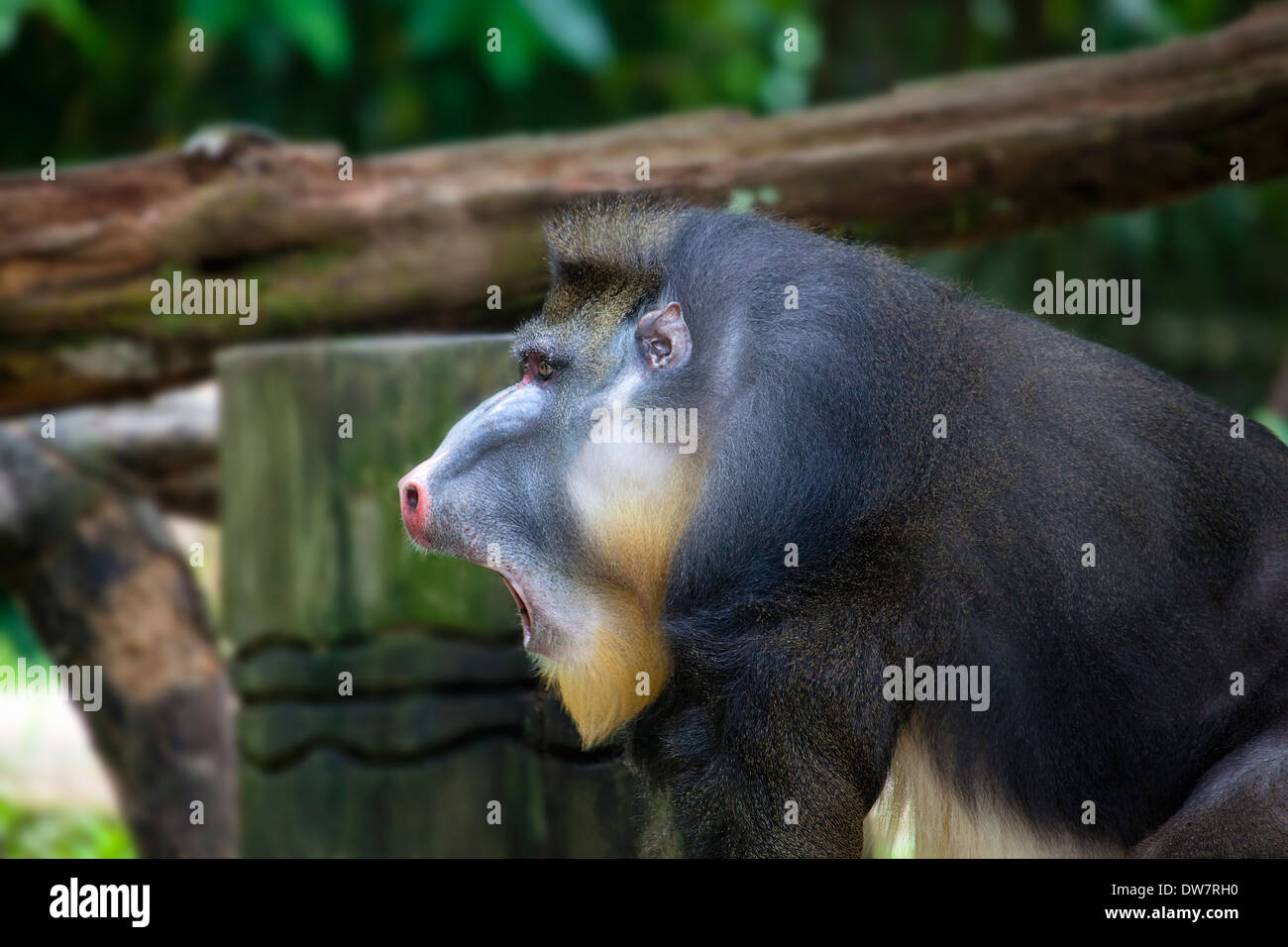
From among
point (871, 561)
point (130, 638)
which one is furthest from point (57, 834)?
point (871, 561)

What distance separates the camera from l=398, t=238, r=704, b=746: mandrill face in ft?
9.21

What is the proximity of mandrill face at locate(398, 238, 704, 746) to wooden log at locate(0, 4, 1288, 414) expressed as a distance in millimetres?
1781

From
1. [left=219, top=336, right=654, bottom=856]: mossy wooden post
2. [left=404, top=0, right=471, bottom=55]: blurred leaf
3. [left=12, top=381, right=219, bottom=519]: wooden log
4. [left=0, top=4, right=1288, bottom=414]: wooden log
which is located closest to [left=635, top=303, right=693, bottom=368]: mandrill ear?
[left=219, top=336, right=654, bottom=856]: mossy wooden post

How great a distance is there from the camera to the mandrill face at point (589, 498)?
2807 millimetres

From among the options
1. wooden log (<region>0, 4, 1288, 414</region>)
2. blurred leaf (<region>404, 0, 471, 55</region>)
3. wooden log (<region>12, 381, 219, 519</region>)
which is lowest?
wooden log (<region>12, 381, 219, 519</region>)

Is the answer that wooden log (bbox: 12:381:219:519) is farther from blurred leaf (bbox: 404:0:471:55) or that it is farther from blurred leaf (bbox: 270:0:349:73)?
blurred leaf (bbox: 404:0:471:55)

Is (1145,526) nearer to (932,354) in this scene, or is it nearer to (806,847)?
(932,354)

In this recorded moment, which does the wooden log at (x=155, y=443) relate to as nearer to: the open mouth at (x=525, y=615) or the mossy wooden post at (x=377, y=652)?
the mossy wooden post at (x=377, y=652)

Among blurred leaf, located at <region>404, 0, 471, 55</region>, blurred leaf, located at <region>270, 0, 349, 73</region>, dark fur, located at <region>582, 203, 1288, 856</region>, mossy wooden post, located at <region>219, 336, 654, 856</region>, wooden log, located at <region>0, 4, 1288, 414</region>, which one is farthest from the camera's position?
blurred leaf, located at <region>404, 0, 471, 55</region>

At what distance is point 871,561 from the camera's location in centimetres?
275

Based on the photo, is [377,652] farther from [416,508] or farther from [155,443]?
[155,443]

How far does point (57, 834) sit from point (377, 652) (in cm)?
487

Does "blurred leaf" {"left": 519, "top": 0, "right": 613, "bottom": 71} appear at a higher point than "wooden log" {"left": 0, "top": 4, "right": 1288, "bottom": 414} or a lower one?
higher

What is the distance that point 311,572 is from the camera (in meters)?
3.70
